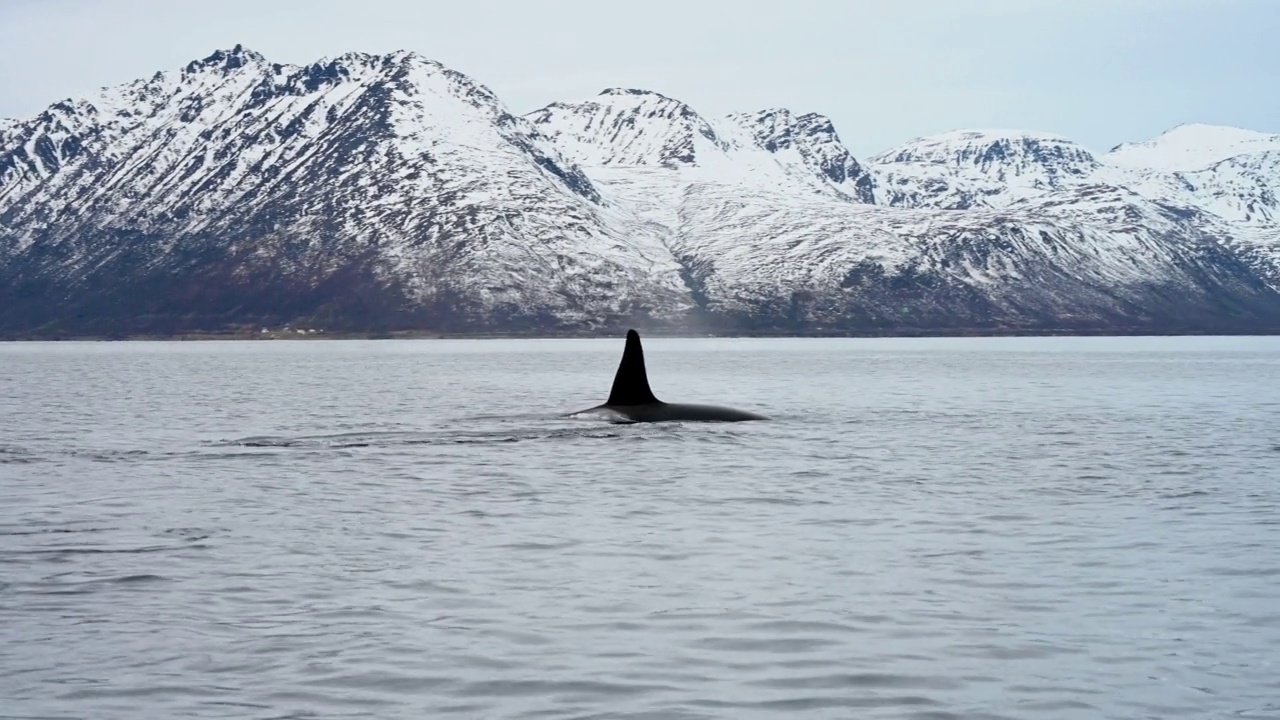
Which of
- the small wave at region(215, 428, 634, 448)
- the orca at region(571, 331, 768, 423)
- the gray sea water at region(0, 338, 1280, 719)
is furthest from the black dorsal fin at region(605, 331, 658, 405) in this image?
the gray sea water at region(0, 338, 1280, 719)

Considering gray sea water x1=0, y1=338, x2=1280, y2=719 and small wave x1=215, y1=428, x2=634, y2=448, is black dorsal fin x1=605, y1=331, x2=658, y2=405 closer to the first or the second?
small wave x1=215, y1=428, x2=634, y2=448

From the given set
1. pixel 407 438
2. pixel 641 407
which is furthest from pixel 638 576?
pixel 641 407

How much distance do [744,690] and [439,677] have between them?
3.42 metres

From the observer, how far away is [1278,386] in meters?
111

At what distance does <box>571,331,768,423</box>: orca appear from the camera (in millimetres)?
59375

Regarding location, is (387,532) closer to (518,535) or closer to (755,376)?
(518,535)

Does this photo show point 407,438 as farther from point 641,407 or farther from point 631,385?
point 641,407

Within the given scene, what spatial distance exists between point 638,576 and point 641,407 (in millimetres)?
35316

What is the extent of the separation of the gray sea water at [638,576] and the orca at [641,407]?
4815mm

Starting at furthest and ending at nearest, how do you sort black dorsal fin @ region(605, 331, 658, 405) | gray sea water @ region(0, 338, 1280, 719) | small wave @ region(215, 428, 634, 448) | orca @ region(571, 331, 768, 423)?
1. orca @ region(571, 331, 768, 423)
2. black dorsal fin @ region(605, 331, 658, 405)
3. small wave @ region(215, 428, 634, 448)
4. gray sea water @ region(0, 338, 1280, 719)

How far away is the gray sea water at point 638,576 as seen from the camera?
17.5 metres

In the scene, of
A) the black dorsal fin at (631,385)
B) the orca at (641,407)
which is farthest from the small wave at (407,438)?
the black dorsal fin at (631,385)

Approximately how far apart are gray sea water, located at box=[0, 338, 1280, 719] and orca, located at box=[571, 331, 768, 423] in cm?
481

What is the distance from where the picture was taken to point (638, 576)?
2484 cm
